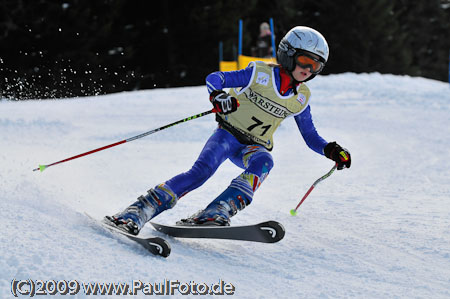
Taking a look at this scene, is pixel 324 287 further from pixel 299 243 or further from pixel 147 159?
pixel 147 159

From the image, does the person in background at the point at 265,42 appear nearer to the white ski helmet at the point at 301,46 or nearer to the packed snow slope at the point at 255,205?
the packed snow slope at the point at 255,205

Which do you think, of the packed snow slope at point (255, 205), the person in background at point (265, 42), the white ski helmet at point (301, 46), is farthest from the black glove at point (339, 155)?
the person in background at point (265, 42)

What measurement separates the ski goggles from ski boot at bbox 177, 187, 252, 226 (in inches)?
36.3

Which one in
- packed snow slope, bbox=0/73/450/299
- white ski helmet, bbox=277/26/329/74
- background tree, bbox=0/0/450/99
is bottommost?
background tree, bbox=0/0/450/99

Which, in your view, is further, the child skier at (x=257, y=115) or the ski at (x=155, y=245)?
the child skier at (x=257, y=115)

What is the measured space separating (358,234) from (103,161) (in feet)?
11.2

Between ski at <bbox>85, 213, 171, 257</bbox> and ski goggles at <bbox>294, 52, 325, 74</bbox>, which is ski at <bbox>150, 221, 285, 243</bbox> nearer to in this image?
ski at <bbox>85, 213, 171, 257</bbox>

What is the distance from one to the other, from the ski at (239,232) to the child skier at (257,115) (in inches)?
4.0

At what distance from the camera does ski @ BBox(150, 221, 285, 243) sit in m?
3.02

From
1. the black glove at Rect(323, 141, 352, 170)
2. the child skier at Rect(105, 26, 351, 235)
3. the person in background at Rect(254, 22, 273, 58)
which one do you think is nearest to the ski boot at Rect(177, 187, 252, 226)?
the child skier at Rect(105, 26, 351, 235)

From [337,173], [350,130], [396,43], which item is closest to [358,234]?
[337,173]

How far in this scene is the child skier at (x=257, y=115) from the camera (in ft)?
11.4

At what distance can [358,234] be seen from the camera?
3.85m

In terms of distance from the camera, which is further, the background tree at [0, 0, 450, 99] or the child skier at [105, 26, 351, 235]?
the background tree at [0, 0, 450, 99]
